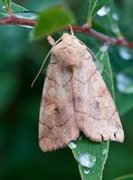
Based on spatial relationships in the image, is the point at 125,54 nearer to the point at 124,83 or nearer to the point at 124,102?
the point at 124,83

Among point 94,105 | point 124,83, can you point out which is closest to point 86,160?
point 94,105

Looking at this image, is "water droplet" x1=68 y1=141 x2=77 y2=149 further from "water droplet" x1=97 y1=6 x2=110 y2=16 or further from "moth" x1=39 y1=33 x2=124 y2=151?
"water droplet" x1=97 y1=6 x2=110 y2=16

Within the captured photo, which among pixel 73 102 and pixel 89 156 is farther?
pixel 73 102

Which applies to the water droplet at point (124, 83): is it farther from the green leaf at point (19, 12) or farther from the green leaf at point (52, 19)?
the green leaf at point (52, 19)

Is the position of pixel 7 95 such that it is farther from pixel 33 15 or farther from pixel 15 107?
pixel 33 15

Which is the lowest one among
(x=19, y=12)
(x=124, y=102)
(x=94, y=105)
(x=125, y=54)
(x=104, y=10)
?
(x=124, y=102)

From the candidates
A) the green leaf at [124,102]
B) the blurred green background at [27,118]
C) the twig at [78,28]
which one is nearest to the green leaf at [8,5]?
the twig at [78,28]
